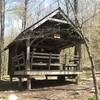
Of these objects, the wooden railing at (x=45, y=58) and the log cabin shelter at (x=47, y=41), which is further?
the wooden railing at (x=45, y=58)

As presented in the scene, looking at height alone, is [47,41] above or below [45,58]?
above

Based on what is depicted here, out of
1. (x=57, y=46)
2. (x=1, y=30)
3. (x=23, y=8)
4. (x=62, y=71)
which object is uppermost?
(x=23, y=8)

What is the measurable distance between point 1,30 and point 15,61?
39.6 ft

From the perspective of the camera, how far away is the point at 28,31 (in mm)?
21109

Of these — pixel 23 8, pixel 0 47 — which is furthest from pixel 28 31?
pixel 23 8

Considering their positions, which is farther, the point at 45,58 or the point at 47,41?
the point at 47,41

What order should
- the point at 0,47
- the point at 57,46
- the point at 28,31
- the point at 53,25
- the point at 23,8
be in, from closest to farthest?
the point at 28,31, the point at 53,25, the point at 57,46, the point at 0,47, the point at 23,8

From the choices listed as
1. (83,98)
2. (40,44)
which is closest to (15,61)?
(40,44)

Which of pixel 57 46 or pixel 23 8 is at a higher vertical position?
pixel 23 8

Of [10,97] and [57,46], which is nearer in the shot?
[10,97]

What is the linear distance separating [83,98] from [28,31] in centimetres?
655

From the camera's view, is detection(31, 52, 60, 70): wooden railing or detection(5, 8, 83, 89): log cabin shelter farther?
detection(31, 52, 60, 70): wooden railing

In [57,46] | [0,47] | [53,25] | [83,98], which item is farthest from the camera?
[0,47]

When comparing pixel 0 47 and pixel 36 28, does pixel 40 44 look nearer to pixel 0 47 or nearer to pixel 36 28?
pixel 36 28
